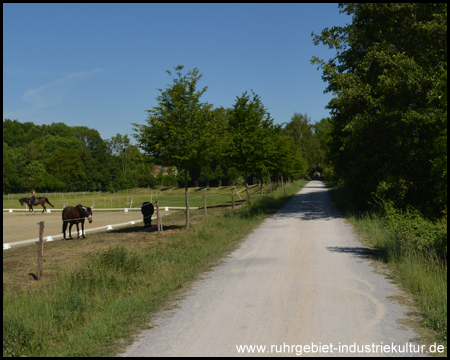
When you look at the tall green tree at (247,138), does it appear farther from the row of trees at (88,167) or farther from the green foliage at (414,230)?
the row of trees at (88,167)

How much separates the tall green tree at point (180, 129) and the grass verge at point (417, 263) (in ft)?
26.7

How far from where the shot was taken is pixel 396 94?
1775 cm

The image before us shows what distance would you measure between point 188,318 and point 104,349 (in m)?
1.59

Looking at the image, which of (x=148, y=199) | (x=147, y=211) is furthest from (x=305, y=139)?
(x=147, y=211)

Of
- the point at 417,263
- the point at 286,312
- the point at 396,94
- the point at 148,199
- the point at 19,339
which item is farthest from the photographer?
the point at 148,199

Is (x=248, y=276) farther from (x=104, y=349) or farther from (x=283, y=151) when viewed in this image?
(x=283, y=151)

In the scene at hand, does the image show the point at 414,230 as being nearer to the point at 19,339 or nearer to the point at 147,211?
the point at 19,339

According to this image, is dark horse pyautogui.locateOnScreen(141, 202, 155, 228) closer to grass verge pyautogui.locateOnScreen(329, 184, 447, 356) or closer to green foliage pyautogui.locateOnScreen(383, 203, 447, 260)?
grass verge pyautogui.locateOnScreen(329, 184, 447, 356)

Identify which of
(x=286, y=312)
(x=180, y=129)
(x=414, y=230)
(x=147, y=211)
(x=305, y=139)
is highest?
(x=305, y=139)

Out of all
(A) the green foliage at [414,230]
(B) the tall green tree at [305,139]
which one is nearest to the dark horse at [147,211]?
(A) the green foliage at [414,230]

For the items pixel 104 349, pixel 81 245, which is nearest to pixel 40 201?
pixel 81 245

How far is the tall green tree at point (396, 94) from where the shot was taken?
1667 cm

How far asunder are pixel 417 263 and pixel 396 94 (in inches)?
424

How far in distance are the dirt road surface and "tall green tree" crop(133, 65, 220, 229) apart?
7404mm
